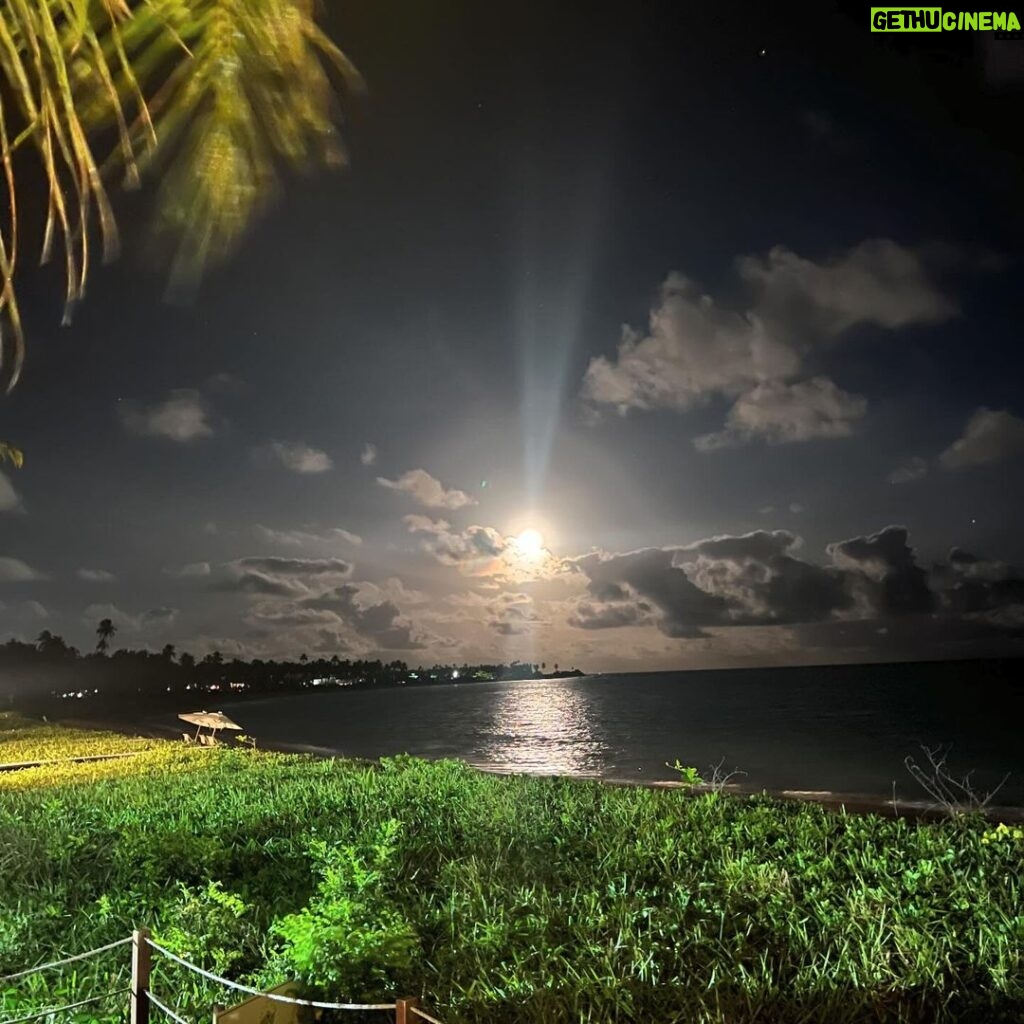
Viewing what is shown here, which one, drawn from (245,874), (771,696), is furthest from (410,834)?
(771,696)

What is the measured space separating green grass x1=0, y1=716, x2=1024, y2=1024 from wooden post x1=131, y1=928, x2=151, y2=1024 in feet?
2.07

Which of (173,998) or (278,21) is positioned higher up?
(278,21)

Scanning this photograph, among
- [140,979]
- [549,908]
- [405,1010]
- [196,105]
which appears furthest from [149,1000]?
[196,105]

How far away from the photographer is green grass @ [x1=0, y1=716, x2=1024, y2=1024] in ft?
12.2

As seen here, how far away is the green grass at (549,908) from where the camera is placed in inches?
146

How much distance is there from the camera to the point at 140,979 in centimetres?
326

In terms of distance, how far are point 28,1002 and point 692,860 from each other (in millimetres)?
3770

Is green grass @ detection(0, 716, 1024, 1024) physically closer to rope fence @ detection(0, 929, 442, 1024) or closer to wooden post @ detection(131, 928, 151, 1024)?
rope fence @ detection(0, 929, 442, 1024)

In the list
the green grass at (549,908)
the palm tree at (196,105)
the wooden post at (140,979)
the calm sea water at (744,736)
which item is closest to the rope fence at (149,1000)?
the wooden post at (140,979)

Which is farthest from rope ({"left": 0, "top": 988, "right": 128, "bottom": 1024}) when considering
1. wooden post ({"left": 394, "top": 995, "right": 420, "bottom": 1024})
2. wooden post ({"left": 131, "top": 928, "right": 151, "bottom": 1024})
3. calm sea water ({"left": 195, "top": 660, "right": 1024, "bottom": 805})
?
calm sea water ({"left": 195, "top": 660, "right": 1024, "bottom": 805})

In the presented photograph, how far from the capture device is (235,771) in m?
12.2

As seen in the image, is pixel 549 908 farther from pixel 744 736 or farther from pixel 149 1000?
pixel 744 736

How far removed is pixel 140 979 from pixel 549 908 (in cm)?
219

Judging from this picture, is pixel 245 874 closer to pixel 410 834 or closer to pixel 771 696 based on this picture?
pixel 410 834
